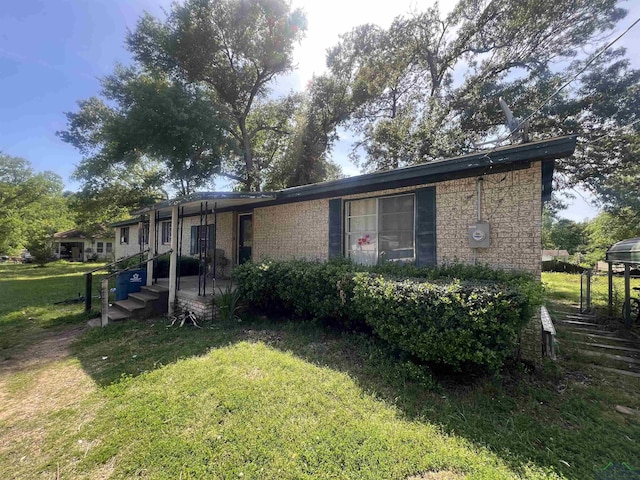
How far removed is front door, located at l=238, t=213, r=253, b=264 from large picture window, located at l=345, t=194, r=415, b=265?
408 centimetres

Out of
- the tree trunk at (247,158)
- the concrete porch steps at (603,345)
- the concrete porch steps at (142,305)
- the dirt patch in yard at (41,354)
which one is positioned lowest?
the dirt patch in yard at (41,354)

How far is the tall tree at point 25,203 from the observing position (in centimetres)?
2559

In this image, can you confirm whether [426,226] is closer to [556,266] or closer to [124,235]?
[124,235]

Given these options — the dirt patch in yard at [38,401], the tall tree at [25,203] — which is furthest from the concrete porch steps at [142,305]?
the tall tree at [25,203]

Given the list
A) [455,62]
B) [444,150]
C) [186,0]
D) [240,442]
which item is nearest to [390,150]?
[444,150]

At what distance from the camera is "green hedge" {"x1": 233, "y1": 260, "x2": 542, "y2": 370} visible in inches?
122

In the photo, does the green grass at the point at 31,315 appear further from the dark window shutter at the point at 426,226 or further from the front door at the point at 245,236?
the dark window shutter at the point at 426,226

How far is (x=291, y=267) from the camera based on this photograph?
5648 mm

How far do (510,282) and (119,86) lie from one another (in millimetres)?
18077

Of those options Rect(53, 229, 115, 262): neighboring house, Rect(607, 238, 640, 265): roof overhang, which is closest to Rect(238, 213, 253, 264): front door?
Rect(607, 238, 640, 265): roof overhang

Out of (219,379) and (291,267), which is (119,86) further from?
(219,379)

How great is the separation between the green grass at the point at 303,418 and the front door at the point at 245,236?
515 cm

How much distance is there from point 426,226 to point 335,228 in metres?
2.18

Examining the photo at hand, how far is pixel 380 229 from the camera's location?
614 centimetres
